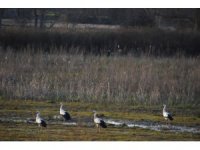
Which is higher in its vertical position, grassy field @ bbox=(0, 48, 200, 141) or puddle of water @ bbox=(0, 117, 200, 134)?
grassy field @ bbox=(0, 48, 200, 141)

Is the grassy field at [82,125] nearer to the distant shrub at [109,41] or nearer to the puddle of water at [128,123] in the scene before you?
the puddle of water at [128,123]

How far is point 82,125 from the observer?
29.7 feet

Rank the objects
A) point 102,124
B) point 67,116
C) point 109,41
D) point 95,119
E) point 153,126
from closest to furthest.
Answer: point 102,124
point 95,119
point 67,116
point 153,126
point 109,41

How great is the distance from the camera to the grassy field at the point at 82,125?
329 inches

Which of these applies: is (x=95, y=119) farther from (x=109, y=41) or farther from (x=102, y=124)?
(x=109, y=41)

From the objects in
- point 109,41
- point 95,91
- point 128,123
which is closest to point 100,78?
point 95,91

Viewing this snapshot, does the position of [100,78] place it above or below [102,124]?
above

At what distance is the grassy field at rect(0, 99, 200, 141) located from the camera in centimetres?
837

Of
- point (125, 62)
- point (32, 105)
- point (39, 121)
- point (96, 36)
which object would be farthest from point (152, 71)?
point (39, 121)

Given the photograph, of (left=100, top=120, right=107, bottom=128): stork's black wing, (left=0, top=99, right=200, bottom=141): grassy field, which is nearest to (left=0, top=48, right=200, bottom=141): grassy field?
(left=0, top=99, right=200, bottom=141): grassy field

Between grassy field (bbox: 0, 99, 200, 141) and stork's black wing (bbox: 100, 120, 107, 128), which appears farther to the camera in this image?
stork's black wing (bbox: 100, 120, 107, 128)

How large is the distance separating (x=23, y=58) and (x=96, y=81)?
177 cm

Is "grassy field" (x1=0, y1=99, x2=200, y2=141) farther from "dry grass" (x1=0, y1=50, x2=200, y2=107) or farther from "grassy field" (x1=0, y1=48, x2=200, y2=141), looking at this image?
"dry grass" (x1=0, y1=50, x2=200, y2=107)

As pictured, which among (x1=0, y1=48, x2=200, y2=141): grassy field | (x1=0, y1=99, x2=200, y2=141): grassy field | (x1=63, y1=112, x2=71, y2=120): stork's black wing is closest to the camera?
(x1=0, y1=99, x2=200, y2=141): grassy field
